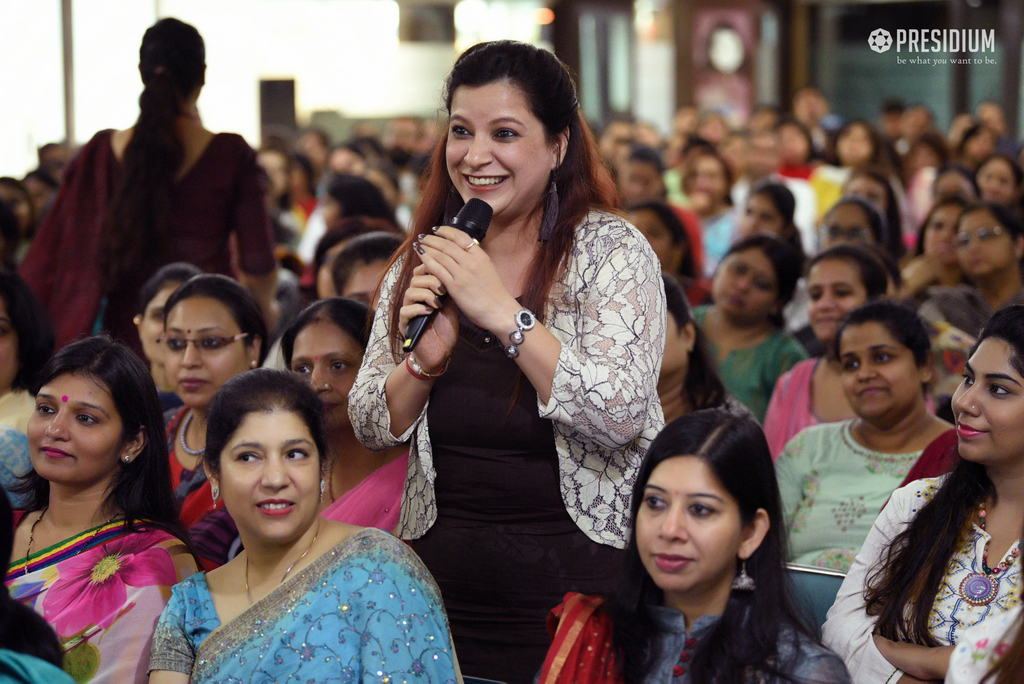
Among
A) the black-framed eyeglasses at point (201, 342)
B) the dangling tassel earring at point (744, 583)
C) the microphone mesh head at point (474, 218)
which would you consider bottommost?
the dangling tassel earring at point (744, 583)

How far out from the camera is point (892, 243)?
194 inches

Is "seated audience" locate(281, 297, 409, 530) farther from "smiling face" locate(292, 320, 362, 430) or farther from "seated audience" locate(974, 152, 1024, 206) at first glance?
"seated audience" locate(974, 152, 1024, 206)

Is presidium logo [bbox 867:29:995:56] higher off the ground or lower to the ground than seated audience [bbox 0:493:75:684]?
higher

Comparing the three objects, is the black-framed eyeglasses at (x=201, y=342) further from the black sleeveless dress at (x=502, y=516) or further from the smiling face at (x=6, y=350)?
the black sleeveless dress at (x=502, y=516)

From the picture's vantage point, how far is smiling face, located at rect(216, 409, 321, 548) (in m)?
1.68

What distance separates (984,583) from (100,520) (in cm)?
147

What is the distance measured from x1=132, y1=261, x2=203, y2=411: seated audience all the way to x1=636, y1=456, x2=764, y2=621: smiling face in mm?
1689

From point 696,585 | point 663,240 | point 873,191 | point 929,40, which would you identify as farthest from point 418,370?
point 873,191

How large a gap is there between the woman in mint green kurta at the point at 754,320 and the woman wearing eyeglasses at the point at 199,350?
148cm

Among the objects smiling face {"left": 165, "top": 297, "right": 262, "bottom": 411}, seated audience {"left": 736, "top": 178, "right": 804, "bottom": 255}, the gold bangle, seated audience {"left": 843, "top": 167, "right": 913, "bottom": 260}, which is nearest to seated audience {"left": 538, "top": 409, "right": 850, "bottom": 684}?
the gold bangle

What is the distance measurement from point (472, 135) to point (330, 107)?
1029 centimetres

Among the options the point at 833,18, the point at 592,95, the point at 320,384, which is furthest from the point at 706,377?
the point at 833,18

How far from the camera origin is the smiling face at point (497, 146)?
1.68 m

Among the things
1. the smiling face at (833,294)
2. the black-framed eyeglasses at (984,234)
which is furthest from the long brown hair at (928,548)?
the black-framed eyeglasses at (984,234)
